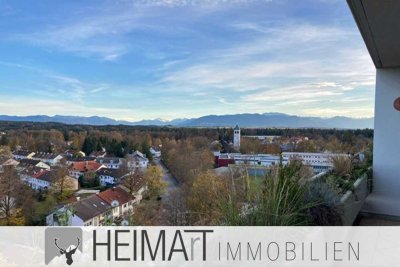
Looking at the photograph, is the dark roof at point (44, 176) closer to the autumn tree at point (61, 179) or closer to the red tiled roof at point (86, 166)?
the autumn tree at point (61, 179)

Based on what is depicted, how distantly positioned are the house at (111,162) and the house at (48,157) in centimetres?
127

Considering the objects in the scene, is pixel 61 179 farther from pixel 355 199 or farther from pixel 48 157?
pixel 355 199

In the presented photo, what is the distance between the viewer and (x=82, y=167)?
717cm

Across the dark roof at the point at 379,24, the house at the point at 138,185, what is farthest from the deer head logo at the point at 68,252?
the house at the point at 138,185

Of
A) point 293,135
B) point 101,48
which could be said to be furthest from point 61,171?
point 293,135

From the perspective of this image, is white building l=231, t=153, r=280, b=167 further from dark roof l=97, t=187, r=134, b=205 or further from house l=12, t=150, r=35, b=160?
house l=12, t=150, r=35, b=160

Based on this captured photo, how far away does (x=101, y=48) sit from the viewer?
8289 mm

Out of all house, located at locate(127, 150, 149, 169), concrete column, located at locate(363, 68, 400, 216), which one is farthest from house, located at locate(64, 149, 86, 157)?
concrete column, located at locate(363, 68, 400, 216)

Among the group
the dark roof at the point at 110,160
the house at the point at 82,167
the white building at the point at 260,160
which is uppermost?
the white building at the point at 260,160

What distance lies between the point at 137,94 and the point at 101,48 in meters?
2.85

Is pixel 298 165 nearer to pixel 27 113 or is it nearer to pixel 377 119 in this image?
pixel 377 119

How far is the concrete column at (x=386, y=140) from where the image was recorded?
4.54 meters

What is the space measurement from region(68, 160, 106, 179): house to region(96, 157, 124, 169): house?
4.7 inches

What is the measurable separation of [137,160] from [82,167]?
1269 mm
